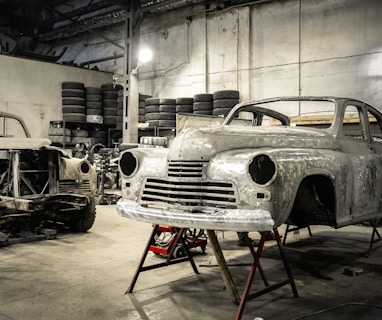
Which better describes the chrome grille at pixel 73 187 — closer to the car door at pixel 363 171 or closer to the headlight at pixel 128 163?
the headlight at pixel 128 163

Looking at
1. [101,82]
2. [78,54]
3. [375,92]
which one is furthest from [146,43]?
[375,92]

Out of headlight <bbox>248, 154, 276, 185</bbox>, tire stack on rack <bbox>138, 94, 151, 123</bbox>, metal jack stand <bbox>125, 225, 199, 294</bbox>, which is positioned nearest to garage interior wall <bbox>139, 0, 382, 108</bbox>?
tire stack on rack <bbox>138, 94, 151, 123</bbox>

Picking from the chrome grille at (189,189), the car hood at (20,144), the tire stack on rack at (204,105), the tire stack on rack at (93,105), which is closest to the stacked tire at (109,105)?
the tire stack on rack at (93,105)

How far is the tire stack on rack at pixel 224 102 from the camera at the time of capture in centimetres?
1084

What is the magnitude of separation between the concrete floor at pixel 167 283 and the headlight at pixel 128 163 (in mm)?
996

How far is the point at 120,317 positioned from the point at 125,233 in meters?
3.21

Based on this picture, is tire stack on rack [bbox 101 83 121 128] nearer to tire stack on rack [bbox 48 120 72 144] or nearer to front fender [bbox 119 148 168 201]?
tire stack on rack [bbox 48 120 72 144]

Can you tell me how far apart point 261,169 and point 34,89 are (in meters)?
11.8

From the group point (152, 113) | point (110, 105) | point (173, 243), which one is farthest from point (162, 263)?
point (110, 105)

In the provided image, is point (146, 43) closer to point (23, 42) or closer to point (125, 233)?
point (23, 42)

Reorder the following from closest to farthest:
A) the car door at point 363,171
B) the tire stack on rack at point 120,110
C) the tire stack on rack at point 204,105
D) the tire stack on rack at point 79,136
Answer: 1. the car door at point 363,171
2. the tire stack on rack at point 204,105
3. the tire stack on rack at point 120,110
4. the tire stack on rack at point 79,136

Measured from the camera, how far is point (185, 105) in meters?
11.8

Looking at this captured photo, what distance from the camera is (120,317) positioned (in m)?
3.14

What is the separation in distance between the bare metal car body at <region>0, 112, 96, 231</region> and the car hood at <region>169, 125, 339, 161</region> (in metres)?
2.82
